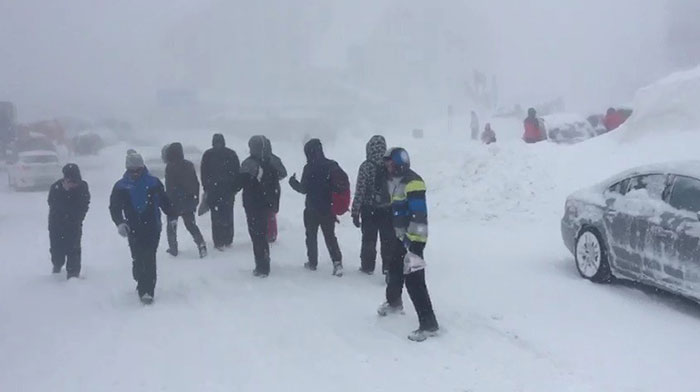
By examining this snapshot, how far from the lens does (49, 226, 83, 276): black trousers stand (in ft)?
33.2

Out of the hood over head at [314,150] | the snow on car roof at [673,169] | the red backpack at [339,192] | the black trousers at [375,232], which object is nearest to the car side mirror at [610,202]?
the snow on car roof at [673,169]

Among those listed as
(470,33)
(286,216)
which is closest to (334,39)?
(470,33)

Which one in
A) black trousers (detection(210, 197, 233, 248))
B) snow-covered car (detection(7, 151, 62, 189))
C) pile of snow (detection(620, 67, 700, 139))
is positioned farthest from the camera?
snow-covered car (detection(7, 151, 62, 189))

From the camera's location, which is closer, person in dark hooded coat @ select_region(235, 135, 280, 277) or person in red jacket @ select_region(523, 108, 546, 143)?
person in dark hooded coat @ select_region(235, 135, 280, 277)

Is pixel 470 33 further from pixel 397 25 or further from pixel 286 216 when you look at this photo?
pixel 286 216

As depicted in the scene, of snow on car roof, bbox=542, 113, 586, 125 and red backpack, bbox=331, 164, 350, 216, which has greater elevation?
snow on car roof, bbox=542, 113, 586, 125

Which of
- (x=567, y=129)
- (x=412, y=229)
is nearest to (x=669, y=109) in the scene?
(x=567, y=129)

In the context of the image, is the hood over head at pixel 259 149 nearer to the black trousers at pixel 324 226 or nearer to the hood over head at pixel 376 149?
the black trousers at pixel 324 226

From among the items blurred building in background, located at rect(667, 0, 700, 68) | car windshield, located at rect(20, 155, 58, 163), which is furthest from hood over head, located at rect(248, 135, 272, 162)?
blurred building in background, located at rect(667, 0, 700, 68)

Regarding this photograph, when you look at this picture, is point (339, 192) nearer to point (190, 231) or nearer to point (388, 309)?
point (388, 309)

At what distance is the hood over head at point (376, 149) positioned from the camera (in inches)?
339

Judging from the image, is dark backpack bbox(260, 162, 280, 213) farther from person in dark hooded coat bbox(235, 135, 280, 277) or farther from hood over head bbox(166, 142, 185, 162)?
hood over head bbox(166, 142, 185, 162)

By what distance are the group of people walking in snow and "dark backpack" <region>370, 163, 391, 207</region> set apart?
14 mm

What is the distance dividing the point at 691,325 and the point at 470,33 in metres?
74.6
